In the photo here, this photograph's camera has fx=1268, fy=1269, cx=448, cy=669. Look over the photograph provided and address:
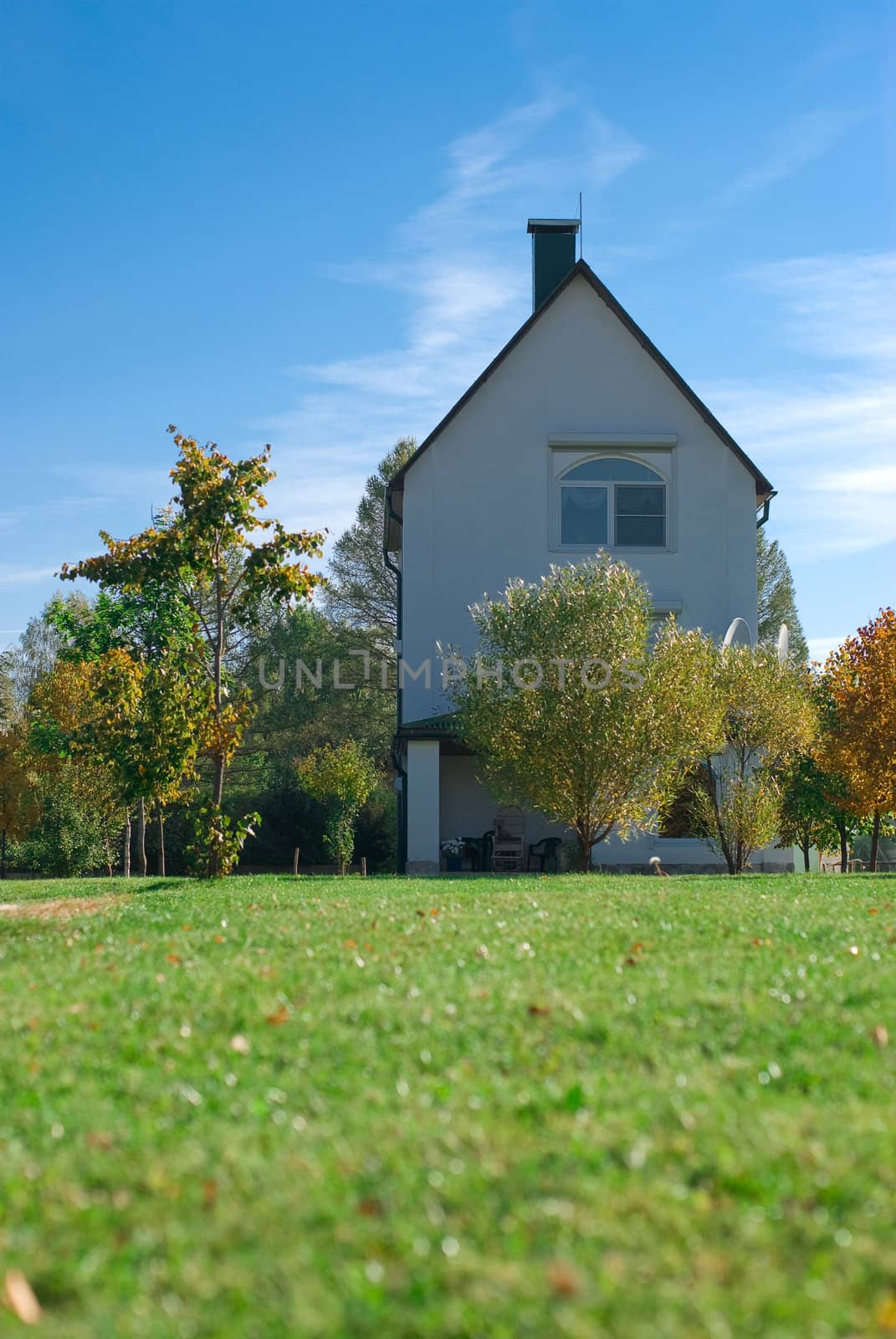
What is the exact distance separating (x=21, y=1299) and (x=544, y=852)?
80.3ft

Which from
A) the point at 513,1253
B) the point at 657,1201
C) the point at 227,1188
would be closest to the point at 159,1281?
the point at 227,1188

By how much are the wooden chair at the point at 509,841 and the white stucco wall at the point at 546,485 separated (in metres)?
3.25

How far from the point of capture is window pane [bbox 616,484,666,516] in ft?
95.1

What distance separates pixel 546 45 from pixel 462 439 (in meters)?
15.0

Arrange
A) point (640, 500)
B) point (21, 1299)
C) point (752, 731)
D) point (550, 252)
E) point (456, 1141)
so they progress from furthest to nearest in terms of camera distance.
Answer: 1. point (550, 252)
2. point (640, 500)
3. point (752, 731)
4. point (456, 1141)
5. point (21, 1299)

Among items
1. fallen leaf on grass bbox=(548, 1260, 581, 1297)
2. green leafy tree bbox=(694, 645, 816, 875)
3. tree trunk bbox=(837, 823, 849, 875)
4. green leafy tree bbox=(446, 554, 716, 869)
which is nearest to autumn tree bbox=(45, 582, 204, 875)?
green leafy tree bbox=(446, 554, 716, 869)

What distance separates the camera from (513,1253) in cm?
360

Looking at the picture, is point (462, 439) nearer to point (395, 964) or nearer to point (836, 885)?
point (836, 885)

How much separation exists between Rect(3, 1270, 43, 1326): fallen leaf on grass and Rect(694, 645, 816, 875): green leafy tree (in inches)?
797

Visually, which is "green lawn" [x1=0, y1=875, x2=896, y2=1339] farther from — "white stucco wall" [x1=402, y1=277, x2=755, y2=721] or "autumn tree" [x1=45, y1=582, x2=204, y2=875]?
"white stucco wall" [x1=402, y1=277, x2=755, y2=721]

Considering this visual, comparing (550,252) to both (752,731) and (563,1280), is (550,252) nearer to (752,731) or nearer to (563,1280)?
(752,731)

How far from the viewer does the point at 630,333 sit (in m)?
29.1

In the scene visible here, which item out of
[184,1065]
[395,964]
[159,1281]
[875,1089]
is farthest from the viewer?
[395,964]

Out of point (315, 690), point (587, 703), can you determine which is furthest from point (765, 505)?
point (315, 690)
